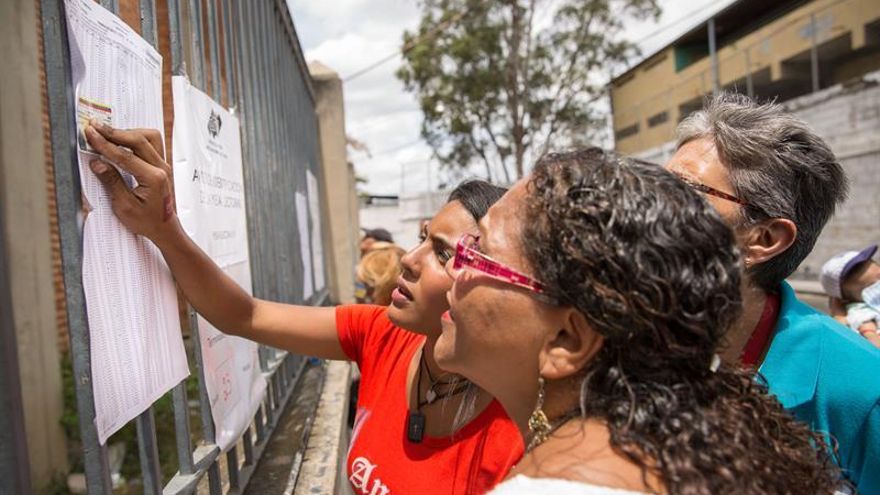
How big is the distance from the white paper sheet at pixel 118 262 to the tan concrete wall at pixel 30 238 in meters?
3.07

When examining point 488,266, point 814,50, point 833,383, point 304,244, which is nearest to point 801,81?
point 814,50

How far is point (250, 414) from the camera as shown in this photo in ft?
7.54

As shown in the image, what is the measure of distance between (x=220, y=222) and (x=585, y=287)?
53.1 inches

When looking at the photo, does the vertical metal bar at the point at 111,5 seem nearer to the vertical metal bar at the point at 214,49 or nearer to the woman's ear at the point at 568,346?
the vertical metal bar at the point at 214,49

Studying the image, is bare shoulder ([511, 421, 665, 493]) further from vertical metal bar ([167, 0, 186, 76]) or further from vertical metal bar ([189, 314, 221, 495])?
vertical metal bar ([167, 0, 186, 76])

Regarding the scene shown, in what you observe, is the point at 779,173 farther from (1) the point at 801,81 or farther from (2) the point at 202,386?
(1) the point at 801,81

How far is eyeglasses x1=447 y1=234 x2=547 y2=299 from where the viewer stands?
113cm

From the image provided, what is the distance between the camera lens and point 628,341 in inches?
40.7

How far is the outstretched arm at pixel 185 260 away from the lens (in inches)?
51.8

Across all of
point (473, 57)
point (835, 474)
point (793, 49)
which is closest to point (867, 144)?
point (793, 49)

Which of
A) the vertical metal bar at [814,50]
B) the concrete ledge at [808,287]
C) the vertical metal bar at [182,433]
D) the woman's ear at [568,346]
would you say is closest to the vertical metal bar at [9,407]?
the vertical metal bar at [182,433]

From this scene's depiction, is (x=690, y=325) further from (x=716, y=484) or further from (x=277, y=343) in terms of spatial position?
(x=277, y=343)

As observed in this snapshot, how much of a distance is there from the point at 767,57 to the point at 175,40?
Result: 22.2 meters

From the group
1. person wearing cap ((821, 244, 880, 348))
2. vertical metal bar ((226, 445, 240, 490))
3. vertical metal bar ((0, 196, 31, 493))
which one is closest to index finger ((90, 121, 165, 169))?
vertical metal bar ((0, 196, 31, 493))
